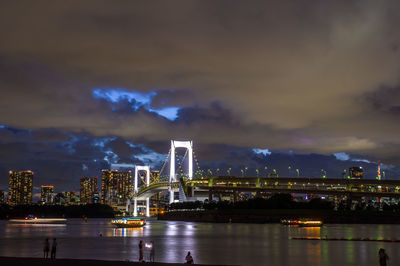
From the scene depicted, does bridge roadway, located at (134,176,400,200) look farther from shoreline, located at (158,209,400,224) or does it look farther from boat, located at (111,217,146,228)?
boat, located at (111,217,146,228)

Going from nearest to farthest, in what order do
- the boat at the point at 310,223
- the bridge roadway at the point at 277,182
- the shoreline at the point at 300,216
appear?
the boat at the point at 310,223
the shoreline at the point at 300,216
the bridge roadway at the point at 277,182

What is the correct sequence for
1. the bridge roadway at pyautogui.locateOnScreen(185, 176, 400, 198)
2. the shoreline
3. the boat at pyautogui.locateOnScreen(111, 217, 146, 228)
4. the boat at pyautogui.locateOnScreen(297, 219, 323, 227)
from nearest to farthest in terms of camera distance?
the boat at pyautogui.locateOnScreen(297, 219, 323, 227)
the boat at pyautogui.locateOnScreen(111, 217, 146, 228)
the shoreline
the bridge roadway at pyautogui.locateOnScreen(185, 176, 400, 198)

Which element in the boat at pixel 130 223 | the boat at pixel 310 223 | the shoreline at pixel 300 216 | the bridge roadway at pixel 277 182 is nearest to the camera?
the boat at pixel 310 223

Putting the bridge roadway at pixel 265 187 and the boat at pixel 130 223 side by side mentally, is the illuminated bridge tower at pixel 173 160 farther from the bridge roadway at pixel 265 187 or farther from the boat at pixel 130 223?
the boat at pixel 130 223

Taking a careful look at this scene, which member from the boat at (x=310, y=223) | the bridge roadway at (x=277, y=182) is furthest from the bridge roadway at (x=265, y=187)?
A: the boat at (x=310, y=223)

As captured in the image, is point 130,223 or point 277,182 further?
point 277,182

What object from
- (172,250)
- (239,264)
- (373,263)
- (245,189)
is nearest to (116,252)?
(172,250)

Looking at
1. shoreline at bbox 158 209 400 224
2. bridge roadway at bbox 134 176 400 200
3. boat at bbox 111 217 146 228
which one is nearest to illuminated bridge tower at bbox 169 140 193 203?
bridge roadway at bbox 134 176 400 200

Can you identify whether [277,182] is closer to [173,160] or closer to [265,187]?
[265,187]

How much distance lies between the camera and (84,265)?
23703mm

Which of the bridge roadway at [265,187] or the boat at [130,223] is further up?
the bridge roadway at [265,187]

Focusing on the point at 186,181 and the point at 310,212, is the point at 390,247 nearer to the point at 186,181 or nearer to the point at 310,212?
the point at 310,212

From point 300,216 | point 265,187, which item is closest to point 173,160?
point 265,187

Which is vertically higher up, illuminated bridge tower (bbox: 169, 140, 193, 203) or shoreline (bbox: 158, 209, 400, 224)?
illuminated bridge tower (bbox: 169, 140, 193, 203)
